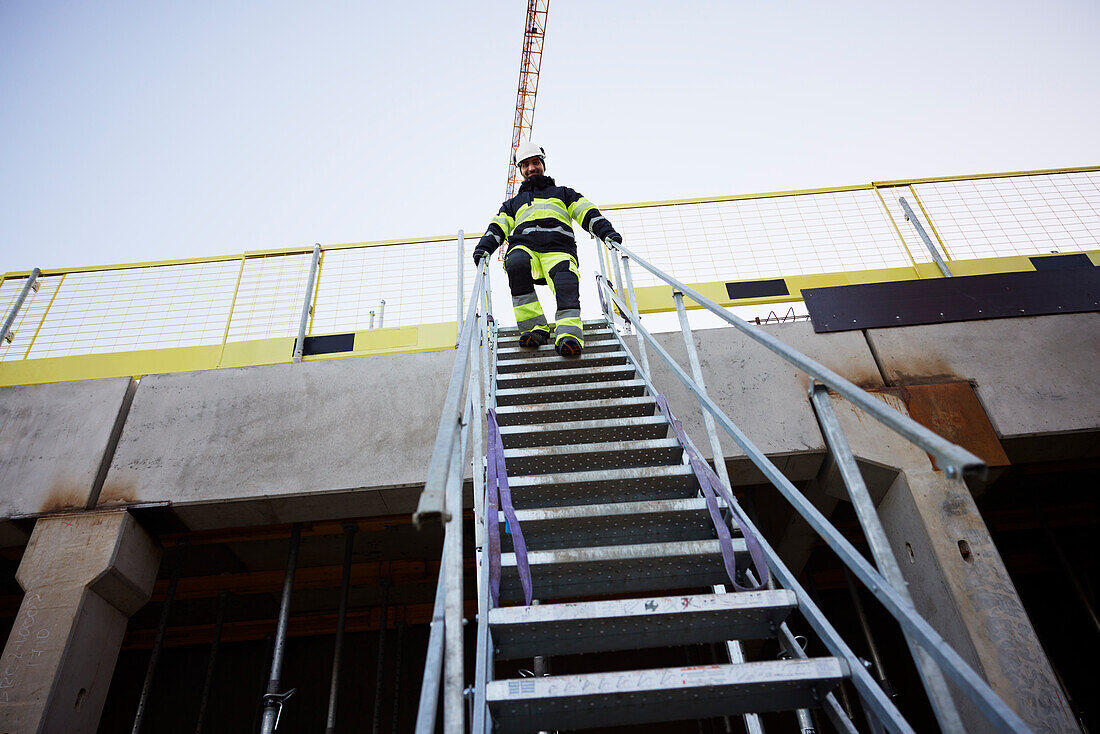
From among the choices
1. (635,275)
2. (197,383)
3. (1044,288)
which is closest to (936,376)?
(1044,288)

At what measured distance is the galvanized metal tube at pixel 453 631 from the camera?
1.57 meters

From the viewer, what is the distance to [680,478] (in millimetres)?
2971

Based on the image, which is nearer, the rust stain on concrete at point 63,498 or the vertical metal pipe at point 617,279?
the rust stain on concrete at point 63,498

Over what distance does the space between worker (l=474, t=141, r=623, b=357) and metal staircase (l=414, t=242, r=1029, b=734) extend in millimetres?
1182

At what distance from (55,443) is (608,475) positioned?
13.6ft

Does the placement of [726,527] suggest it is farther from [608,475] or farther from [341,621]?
[341,621]

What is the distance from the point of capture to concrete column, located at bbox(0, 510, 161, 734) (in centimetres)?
347

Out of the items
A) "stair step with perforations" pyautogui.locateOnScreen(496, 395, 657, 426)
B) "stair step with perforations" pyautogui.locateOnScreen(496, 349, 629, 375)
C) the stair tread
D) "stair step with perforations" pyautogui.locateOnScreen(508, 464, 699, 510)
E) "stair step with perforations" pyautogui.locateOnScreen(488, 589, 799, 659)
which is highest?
"stair step with perforations" pyautogui.locateOnScreen(496, 349, 629, 375)

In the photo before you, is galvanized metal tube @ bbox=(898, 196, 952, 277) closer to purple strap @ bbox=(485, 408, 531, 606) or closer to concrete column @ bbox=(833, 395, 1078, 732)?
concrete column @ bbox=(833, 395, 1078, 732)

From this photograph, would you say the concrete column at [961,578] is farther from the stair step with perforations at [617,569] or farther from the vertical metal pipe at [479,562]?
the vertical metal pipe at [479,562]

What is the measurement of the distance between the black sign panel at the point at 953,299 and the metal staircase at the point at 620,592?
2146 mm

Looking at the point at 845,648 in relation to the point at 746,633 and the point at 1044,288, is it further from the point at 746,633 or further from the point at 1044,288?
the point at 1044,288

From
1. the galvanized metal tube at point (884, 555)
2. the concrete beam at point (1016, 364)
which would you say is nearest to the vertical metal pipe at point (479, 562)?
the galvanized metal tube at point (884, 555)

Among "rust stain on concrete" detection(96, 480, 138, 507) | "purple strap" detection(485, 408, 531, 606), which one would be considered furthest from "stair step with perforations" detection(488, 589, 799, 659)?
"rust stain on concrete" detection(96, 480, 138, 507)
